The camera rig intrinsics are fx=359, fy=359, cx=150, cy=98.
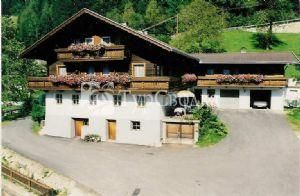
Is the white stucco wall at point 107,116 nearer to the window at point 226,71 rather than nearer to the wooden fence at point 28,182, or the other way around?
the wooden fence at point 28,182

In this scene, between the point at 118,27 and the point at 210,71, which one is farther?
the point at 210,71

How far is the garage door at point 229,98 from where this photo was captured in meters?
37.0

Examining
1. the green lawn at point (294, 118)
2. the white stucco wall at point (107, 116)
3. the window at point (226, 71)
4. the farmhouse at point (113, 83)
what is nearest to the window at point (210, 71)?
the window at point (226, 71)

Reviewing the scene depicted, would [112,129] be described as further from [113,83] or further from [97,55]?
[97,55]

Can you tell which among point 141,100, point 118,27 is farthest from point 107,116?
point 118,27

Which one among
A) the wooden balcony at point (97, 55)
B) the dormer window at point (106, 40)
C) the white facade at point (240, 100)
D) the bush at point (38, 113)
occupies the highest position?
the dormer window at point (106, 40)

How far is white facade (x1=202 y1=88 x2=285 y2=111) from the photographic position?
35188mm

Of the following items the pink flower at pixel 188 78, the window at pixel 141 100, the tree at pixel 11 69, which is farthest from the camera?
the tree at pixel 11 69

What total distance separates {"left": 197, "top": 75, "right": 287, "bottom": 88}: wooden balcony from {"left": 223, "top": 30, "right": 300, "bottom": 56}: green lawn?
29.9m

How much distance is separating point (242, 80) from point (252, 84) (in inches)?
41.6

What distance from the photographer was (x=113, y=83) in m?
28.6

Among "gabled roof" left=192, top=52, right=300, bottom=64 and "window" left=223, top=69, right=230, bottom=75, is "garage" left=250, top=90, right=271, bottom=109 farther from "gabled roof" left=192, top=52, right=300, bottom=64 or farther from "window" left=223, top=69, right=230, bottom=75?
"gabled roof" left=192, top=52, right=300, bottom=64

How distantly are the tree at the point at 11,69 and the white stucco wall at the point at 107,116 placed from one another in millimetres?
10391

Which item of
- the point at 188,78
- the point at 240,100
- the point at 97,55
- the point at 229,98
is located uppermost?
the point at 97,55
